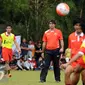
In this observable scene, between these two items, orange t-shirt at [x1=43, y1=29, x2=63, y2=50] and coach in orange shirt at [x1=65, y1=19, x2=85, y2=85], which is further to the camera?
orange t-shirt at [x1=43, y1=29, x2=63, y2=50]

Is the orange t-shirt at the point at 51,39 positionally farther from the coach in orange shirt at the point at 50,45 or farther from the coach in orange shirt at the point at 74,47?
the coach in orange shirt at the point at 74,47

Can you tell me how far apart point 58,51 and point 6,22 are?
17.6m

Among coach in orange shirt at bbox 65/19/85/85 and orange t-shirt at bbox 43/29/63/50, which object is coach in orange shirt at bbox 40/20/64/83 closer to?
orange t-shirt at bbox 43/29/63/50

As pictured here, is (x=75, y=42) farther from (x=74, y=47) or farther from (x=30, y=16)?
(x=30, y=16)

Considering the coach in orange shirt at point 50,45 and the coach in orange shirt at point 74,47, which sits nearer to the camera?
the coach in orange shirt at point 74,47

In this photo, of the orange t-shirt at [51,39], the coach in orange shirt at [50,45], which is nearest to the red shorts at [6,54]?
the coach in orange shirt at [50,45]

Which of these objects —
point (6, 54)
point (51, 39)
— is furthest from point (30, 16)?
point (51, 39)

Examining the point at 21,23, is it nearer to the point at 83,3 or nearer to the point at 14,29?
Result: the point at 14,29

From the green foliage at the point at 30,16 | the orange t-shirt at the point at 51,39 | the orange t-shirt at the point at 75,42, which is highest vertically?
the orange t-shirt at the point at 75,42

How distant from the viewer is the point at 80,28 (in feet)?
37.5

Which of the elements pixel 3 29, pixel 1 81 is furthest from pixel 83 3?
pixel 1 81

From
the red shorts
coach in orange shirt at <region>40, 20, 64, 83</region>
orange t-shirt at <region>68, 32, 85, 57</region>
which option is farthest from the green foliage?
orange t-shirt at <region>68, 32, 85, 57</region>

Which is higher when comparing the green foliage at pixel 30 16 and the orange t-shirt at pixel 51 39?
the orange t-shirt at pixel 51 39

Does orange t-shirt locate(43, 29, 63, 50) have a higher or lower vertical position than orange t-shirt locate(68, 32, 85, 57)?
lower
